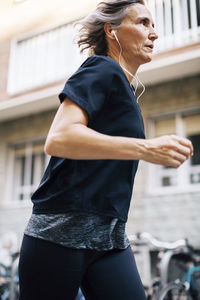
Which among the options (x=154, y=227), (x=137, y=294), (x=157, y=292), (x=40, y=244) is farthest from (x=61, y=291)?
(x=154, y=227)

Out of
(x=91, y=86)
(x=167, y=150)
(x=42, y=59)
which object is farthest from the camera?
(x=42, y=59)

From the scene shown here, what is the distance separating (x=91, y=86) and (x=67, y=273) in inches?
22.5

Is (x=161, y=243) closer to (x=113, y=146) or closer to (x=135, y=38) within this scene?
(x=135, y=38)

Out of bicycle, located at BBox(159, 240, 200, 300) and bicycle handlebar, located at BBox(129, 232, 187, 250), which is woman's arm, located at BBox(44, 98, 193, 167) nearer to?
bicycle, located at BBox(159, 240, 200, 300)

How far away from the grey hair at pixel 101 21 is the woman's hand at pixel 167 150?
619 millimetres

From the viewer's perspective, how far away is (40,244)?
50.3 inches

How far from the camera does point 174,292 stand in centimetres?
520

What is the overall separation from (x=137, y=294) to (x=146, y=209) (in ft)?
19.3

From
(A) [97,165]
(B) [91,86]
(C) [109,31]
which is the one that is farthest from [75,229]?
(C) [109,31]

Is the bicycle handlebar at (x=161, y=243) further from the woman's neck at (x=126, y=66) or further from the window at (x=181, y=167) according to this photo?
the woman's neck at (x=126, y=66)

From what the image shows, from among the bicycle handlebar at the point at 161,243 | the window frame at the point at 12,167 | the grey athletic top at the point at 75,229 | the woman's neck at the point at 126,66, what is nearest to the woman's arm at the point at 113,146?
the grey athletic top at the point at 75,229

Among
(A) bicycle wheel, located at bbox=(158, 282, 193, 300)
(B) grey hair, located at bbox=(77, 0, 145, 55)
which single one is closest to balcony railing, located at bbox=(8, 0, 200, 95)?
(A) bicycle wheel, located at bbox=(158, 282, 193, 300)

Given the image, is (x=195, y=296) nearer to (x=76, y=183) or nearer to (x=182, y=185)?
(x=182, y=185)

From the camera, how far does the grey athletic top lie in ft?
4.14
